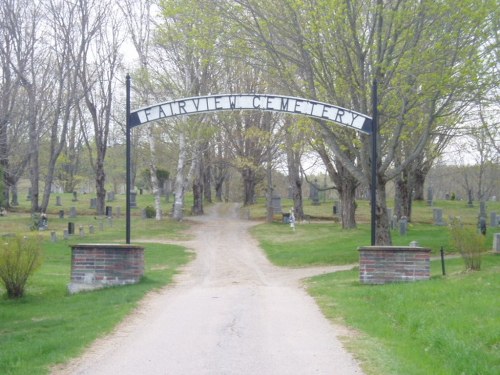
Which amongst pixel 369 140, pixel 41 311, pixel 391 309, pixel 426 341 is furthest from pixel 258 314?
Answer: pixel 369 140

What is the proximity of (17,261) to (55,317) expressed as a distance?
2.99 metres

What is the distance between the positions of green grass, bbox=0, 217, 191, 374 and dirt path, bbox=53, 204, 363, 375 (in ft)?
0.99

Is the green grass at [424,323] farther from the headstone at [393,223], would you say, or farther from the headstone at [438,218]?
the headstone at [438,218]

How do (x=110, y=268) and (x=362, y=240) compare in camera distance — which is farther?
(x=362, y=240)

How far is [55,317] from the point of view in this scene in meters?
11.8

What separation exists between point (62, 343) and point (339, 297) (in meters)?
6.23

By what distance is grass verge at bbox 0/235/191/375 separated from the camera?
26.6 ft

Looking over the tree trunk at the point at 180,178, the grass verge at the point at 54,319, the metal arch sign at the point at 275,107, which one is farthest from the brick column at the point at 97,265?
the tree trunk at the point at 180,178

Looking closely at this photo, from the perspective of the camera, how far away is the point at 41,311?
505 inches

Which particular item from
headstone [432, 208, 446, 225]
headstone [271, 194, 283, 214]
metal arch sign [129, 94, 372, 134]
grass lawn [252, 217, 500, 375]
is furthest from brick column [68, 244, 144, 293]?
headstone [271, 194, 283, 214]

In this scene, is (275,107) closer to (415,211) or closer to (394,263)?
(394,263)

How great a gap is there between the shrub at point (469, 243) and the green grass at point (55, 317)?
282 inches

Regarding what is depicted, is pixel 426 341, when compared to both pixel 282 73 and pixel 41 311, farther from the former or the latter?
pixel 282 73

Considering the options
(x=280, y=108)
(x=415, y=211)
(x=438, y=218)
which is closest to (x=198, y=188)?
(x=415, y=211)
